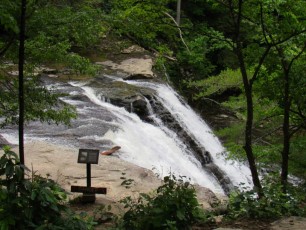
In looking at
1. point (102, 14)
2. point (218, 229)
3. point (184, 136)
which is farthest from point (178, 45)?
point (218, 229)

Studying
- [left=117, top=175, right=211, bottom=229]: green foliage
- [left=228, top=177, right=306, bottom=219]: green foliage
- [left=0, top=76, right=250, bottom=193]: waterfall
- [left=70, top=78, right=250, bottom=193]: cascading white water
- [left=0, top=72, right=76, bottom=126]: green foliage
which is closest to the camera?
[left=117, top=175, right=211, bottom=229]: green foliage

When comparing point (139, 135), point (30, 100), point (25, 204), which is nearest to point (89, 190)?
point (30, 100)

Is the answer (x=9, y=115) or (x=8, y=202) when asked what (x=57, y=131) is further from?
(x=8, y=202)

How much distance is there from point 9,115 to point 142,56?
15.2 meters

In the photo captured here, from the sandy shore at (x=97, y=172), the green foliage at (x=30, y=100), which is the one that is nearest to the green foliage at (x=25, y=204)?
the green foliage at (x=30, y=100)

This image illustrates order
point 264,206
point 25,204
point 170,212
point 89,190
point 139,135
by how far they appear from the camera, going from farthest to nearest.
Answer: point 139,135 → point 89,190 → point 264,206 → point 170,212 → point 25,204

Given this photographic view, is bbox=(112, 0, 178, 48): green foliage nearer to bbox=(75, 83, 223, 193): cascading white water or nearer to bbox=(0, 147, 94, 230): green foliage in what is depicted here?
bbox=(0, 147, 94, 230): green foliage

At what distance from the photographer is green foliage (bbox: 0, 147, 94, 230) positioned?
10.7 ft

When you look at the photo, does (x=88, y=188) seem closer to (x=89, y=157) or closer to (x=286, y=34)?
(x=89, y=157)

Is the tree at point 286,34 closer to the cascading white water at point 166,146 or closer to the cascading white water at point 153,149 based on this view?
the cascading white water at point 166,146

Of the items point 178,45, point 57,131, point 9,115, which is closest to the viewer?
point 9,115

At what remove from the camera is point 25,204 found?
3.36 meters

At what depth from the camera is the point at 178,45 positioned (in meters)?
19.1

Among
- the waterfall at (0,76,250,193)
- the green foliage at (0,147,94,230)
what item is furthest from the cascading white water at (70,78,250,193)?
the green foliage at (0,147,94,230)
